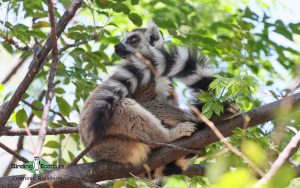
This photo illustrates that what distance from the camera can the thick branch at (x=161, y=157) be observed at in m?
3.50

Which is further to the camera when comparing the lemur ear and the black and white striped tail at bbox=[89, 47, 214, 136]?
the lemur ear

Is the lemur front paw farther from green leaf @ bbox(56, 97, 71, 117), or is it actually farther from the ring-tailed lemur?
green leaf @ bbox(56, 97, 71, 117)

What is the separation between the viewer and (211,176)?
1447mm

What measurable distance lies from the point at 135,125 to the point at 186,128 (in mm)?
433

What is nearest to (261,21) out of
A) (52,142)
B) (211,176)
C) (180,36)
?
(180,36)

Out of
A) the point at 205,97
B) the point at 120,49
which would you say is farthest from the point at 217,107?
the point at 120,49

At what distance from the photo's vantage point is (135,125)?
4.25 metres

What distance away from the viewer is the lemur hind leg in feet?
13.9

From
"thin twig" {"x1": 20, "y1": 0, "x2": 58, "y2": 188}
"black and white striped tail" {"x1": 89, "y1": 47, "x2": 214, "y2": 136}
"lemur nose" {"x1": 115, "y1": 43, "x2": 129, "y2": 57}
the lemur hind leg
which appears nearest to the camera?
"thin twig" {"x1": 20, "y1": 0, "x2": 58, "y2": 188}

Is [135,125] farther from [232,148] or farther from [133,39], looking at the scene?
[232,148]

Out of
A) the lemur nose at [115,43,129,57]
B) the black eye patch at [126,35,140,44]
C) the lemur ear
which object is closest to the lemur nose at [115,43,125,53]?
the lemur nose at [115,43,129,57]

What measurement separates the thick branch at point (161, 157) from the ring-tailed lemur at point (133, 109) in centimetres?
10

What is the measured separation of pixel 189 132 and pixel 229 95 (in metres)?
0.58

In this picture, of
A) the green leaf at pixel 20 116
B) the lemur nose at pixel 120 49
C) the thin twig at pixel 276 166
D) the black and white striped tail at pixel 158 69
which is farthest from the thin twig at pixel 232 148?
the lemur nose at pixel 120 49
